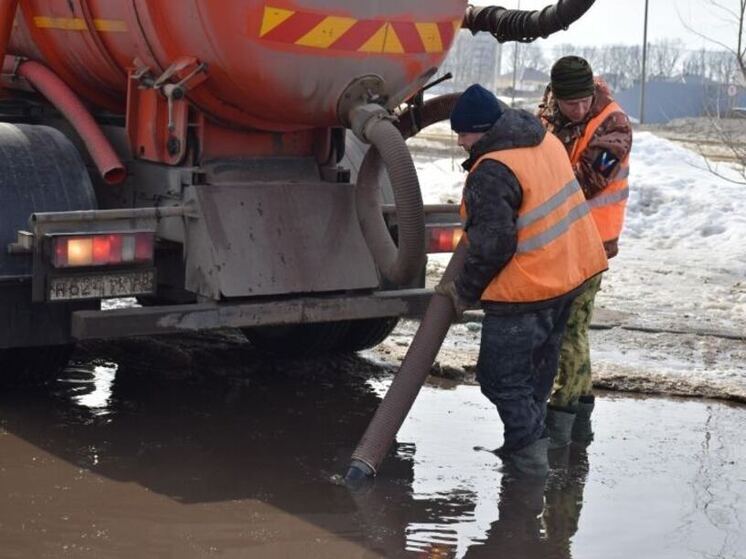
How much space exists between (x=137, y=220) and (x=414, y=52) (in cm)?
144

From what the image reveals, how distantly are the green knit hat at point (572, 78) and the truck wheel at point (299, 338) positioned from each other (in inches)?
78.1

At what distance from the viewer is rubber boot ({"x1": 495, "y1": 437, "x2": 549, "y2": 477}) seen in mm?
5668

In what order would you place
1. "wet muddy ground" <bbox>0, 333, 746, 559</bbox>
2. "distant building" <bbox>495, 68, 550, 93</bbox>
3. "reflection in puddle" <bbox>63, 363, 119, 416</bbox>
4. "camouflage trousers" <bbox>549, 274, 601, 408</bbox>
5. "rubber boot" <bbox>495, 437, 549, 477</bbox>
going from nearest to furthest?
"wet muddy ground" <bbox>0, 333, 746, 559</bbox>
"rubber boot" <bbox>495, 437, 549, 477</bbox>
"camouflage trousers" <bbox>549, 274, 601, 408</bbox>
"reflection in puddle" <bbox>63, 363, 119, 416</bbox>
"distant building" <bbox>495, 68, 550, 93</bbox>

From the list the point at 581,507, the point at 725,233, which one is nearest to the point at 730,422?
the point at 581,507

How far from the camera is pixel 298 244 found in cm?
625

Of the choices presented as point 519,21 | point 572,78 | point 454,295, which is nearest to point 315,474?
point 454,295

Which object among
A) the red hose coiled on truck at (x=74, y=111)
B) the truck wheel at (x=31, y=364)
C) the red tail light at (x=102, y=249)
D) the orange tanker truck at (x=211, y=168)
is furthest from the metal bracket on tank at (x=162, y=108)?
the truck wheel at (x=31, y=364)

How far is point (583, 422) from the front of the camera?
634 centimetres

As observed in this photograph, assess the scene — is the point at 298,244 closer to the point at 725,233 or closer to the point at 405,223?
the point at 405,223

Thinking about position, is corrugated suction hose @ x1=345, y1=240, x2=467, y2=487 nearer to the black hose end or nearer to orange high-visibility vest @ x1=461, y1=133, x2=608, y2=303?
the black hose end

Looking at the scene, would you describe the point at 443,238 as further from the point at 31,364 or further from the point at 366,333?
the point at 31,364

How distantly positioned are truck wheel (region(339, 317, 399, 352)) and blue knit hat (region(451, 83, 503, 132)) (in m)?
2.12

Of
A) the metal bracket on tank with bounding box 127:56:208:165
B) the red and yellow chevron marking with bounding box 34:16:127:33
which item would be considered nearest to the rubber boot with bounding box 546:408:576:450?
the metal bracket on tank with bounding box 127:56:208:165

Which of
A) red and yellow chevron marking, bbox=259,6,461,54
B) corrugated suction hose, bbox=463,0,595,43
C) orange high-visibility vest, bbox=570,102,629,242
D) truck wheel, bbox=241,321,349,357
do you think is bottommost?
truck wheel, bbox=241,321,349,357
